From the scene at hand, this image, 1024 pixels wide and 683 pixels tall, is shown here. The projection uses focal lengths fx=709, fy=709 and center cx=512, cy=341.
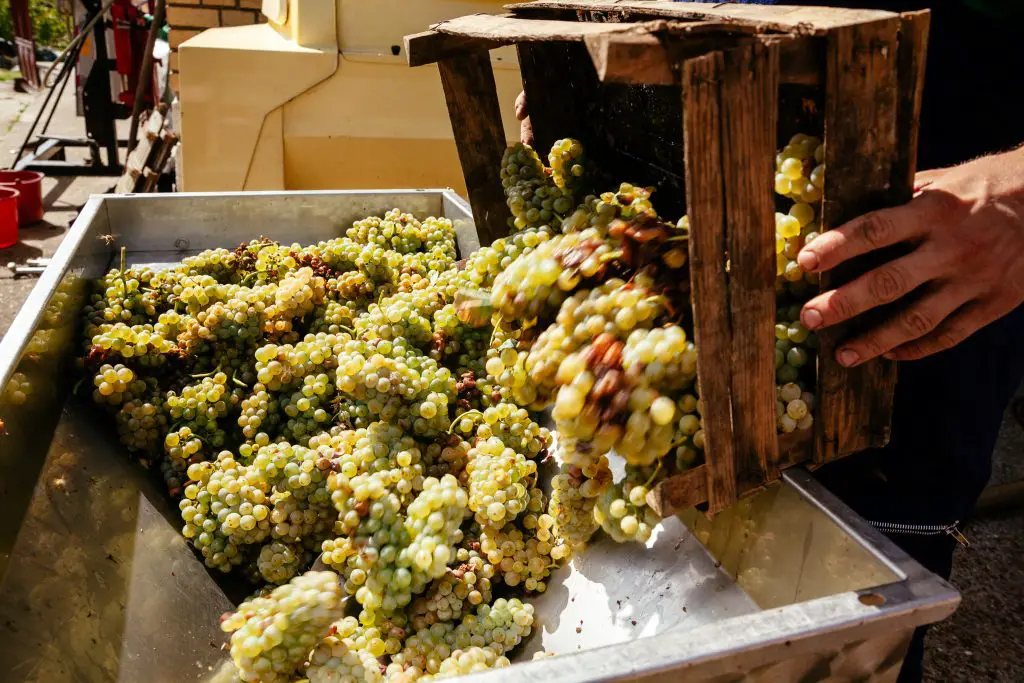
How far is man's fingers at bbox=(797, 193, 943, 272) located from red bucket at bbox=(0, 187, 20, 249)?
20.1 feet

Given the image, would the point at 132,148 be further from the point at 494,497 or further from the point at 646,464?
the point at 646,464

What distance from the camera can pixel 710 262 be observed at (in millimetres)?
1106

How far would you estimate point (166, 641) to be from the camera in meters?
1.67

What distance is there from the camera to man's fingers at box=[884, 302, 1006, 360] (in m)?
1.19

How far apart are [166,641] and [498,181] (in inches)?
58.6

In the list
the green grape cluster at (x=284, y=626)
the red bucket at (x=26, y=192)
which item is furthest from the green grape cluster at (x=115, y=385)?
the red bucket at (x=26, y=192)

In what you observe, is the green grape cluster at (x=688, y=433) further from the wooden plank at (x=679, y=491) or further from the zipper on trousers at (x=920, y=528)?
the zipper on trousers at (x=920, y=528)

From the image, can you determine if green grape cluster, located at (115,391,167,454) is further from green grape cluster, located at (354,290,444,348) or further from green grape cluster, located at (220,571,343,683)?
green grape cluster, located at (220,571,343,683)

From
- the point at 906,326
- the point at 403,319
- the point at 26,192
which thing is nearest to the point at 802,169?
the point at 906,326

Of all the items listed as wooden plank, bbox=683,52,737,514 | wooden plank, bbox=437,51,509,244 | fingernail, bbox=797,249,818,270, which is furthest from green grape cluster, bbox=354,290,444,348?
fingernail, bbox=797,249,818,270

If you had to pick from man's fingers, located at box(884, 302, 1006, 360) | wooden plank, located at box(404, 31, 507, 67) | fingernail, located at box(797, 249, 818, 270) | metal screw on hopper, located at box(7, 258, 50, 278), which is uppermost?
wooden plank, located at box(404, 31, 507, 67)

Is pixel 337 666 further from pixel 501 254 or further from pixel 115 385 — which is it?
pixel 115 385

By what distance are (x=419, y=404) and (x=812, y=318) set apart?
1060mm

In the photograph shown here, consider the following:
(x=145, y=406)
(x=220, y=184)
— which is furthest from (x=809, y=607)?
(x=220, y=184)
